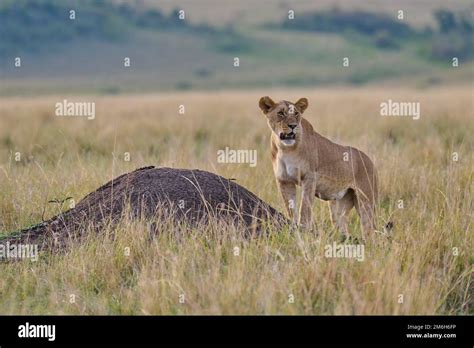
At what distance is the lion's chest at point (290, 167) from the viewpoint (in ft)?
32.0

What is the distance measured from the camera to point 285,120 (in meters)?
9.63

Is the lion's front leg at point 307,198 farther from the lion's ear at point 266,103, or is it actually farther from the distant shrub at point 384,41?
the distant shrub at point 384,41

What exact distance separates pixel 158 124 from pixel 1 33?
252 ft

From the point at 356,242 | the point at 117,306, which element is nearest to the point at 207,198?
the point at 356,242

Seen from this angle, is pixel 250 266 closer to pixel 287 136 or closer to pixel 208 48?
pixel 287 136

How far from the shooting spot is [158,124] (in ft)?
81.9

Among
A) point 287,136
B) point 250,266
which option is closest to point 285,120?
point 287,136

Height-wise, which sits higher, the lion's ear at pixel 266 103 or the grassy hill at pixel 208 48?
the grassy hill at pixel 208 48

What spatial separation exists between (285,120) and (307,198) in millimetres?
825

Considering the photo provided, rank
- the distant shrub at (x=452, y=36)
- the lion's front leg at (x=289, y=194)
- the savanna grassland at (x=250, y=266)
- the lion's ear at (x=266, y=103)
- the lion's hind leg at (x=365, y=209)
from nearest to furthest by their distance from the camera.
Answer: the savanna grassland at (x=250, y=266), the lion's ear at (x=266, y=103), the lion's front leg at (x=289, y=194), the lion's hind leg at (x=365, y=209), the distant shrub at (x=452, y=36)

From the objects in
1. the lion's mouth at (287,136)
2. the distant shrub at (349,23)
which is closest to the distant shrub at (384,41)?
the distant shrub at (349,23)

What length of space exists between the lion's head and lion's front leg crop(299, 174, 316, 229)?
43cm

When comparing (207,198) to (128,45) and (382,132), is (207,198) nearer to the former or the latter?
(382,132)

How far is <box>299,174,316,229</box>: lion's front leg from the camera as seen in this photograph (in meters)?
9.79
